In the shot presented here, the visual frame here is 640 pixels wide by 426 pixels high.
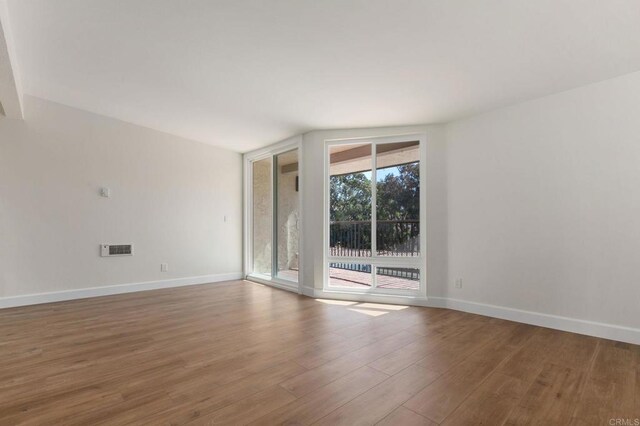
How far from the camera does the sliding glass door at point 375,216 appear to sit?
4.30m

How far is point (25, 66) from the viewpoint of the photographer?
3.28 metres

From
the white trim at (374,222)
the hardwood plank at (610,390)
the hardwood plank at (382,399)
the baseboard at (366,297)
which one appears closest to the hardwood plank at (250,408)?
the hardwood plank at (382,399)

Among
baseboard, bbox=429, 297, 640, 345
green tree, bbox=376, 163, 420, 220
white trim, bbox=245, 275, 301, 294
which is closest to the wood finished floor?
baseboard, bbox=429, 297, 640, 345

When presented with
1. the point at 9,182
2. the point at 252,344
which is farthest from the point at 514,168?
the point at 9,182

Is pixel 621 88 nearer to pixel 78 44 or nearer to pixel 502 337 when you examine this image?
pixel 502 337

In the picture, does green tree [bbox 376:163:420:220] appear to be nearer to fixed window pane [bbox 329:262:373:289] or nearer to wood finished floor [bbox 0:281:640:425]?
fixed window pane [bbox 329:262:373:289]

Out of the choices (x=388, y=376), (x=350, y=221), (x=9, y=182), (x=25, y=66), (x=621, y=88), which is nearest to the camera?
(x=388, y=376)

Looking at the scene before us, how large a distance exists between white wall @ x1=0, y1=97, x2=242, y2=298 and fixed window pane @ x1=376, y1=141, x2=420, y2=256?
10.6ft

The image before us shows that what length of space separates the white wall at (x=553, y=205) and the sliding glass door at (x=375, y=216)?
516 mm

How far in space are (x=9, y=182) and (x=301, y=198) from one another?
12.9ft

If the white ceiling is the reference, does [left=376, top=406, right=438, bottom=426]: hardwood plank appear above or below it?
below

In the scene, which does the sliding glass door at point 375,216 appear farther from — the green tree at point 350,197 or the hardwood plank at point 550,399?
the hardwood plank at point 550,399

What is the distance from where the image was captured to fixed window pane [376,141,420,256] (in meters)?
4.29

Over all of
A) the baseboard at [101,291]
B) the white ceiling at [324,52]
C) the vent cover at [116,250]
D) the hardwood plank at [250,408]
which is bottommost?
the hardwood plank at [250,408]
